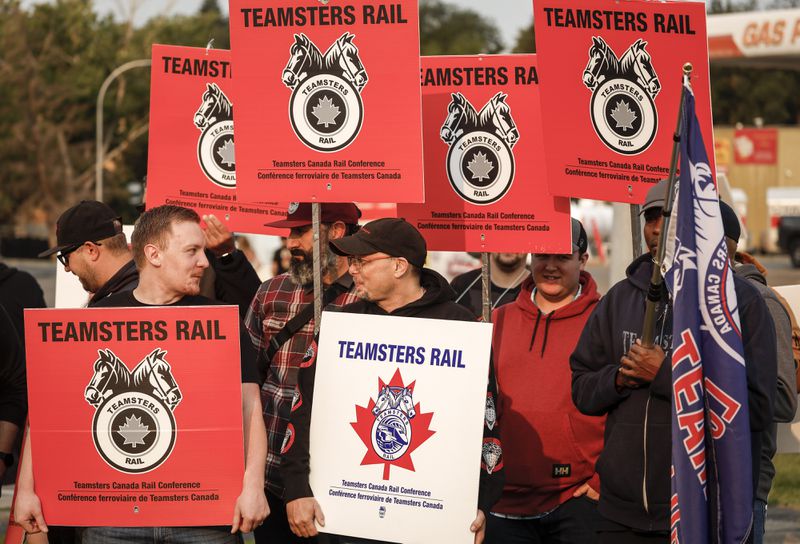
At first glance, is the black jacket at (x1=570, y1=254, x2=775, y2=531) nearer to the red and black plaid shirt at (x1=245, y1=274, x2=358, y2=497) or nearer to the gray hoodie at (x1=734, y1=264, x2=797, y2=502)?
the gray hoodie at (x1=734, y1=264, x2=797, y2=502)

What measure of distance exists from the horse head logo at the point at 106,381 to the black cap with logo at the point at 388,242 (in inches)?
36.4

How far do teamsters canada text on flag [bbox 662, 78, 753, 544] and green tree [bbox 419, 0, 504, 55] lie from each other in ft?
330

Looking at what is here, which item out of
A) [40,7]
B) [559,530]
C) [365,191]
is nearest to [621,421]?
[559,530]

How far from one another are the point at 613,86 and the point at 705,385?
5.84ft

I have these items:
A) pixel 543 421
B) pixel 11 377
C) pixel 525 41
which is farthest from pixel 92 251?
pixel 525 41

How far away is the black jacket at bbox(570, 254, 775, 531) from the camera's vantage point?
14.9ft

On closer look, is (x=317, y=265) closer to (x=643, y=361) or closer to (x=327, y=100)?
(x=327, y=100)

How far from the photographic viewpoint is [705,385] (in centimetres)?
437

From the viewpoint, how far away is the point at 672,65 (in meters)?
5.70

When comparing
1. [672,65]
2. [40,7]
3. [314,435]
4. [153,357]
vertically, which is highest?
[40,7]

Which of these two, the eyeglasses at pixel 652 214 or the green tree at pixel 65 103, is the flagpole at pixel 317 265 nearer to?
the eyeglasses at pixel 652 214

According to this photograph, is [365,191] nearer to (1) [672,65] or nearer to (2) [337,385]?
(2) [337,385]

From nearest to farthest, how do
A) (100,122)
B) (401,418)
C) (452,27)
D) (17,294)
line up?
1. (401,418)
2. (17,294)
3. (100,122)
4. (452,27)

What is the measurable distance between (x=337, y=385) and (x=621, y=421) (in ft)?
3.44
